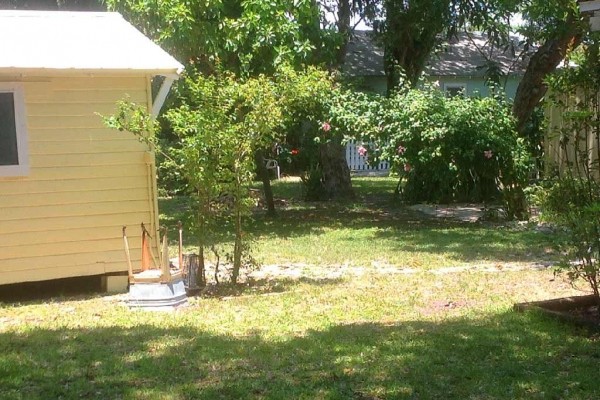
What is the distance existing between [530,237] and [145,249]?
6242 mm

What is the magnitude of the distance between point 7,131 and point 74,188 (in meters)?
0.92

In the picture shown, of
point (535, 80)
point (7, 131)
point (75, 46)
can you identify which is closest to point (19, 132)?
point (7, 131)

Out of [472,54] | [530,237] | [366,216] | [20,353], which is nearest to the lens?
[20,353]

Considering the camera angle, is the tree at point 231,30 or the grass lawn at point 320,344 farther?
the tree at point 231,30

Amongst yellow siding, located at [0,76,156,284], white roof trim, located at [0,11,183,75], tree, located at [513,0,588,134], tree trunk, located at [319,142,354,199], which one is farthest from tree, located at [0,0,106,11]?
yellow siding, located at [0,76,156,284]

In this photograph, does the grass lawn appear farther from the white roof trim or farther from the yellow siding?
the white roof trim

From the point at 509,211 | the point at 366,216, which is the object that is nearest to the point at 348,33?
the point at 366,216

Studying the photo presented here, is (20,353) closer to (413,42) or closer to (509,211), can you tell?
(509,211)

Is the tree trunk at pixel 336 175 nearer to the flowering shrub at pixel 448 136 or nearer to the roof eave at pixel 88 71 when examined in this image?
the flowering shrub at pixel 448 136

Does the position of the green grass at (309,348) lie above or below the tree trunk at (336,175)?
below

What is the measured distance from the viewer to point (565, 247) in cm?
711

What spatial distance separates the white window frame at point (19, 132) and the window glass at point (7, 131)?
0.04 metres

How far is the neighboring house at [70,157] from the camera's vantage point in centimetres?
908

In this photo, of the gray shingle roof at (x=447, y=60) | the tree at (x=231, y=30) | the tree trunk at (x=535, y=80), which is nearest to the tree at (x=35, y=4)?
the gray shingle roof at (x=447, y=60)
